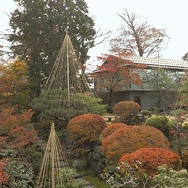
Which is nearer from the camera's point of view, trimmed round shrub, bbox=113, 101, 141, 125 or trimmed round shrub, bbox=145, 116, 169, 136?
trimmed round shrub, bbox=145, 116, 169, 136

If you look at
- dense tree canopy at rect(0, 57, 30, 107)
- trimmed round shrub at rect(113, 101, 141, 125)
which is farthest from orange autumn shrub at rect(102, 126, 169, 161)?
dense tree canopy at rect(0, 57, 30, 107)

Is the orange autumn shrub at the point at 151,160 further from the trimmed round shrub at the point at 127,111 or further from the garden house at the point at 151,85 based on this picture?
the garden house at the point at 151,85

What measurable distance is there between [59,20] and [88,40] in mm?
2629

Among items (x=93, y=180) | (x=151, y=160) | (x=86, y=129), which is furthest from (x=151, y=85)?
(x=151, y=160)

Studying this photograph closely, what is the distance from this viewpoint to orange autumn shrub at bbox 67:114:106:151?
12.4 meters

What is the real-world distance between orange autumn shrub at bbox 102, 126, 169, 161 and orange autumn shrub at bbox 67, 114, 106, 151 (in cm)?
283

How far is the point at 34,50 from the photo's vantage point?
18016 mm

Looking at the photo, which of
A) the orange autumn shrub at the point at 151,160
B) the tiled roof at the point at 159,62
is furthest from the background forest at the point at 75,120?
the tiled roof at the point at 159,62

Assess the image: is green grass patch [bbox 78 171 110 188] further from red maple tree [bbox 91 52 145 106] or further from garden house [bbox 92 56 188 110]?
garden house [bbox 92 56 188 110]

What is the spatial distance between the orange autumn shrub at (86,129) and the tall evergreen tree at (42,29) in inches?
262

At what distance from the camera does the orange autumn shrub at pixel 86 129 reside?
12.4 metres

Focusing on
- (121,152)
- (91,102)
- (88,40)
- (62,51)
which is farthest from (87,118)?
(88,40)

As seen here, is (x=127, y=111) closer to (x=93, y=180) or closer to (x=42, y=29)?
(x=93, y=180)

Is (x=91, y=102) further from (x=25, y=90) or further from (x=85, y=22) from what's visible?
(x=85, y=22)
